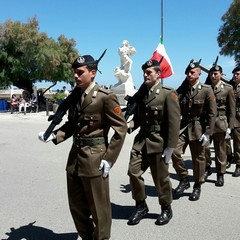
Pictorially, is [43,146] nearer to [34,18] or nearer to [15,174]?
[15,174]

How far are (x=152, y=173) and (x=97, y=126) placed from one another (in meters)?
1.28

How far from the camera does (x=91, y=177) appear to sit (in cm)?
312

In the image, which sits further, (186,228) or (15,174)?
(15,174)

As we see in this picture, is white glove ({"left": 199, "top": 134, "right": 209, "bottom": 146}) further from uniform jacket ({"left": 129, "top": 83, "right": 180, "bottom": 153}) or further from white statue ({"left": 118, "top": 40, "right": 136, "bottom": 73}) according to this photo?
white statue ({"left": 118, "top": 40, "right": 136, "bottom": 73})

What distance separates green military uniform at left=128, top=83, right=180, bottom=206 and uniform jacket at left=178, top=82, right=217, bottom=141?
1.12 metres

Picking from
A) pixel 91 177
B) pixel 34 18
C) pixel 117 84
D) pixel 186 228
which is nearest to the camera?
pixel 91 177

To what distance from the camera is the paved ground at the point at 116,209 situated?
3.79 metres

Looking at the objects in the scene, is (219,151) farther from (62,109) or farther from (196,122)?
(62,109)

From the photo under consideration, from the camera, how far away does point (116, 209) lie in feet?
15.1

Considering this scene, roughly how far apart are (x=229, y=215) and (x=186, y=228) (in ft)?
2.46

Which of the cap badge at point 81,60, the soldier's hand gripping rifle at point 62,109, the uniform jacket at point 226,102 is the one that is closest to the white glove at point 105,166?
the soldier's hand gripping rifle at point 62,109

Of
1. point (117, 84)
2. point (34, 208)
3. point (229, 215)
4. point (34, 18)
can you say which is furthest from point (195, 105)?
point (34, 18)

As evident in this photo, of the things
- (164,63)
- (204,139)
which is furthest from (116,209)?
(164,63)

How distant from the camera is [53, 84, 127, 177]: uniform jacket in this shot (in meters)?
3.12
